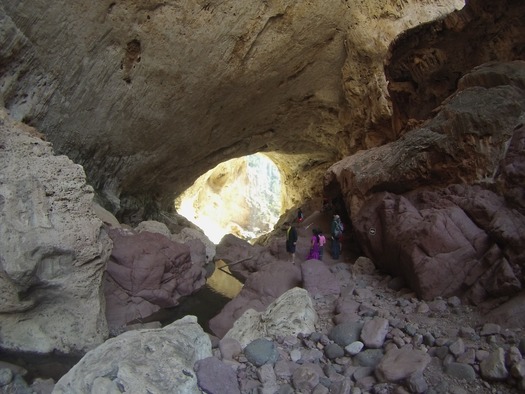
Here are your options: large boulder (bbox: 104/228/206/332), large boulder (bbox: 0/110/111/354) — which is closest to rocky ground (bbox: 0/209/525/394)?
large boulder (bbox: 0/110/111/354)

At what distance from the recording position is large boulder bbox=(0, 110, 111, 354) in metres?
5.07

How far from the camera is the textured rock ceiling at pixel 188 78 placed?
7.24m

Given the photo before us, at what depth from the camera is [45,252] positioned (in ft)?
17.2

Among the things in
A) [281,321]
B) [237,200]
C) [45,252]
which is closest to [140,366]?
[281,321]

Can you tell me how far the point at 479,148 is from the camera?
6188 mm

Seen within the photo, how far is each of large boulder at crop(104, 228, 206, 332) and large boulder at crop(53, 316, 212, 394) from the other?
10.3 ft

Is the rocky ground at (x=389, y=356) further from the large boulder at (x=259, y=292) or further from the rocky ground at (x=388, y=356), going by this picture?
the large boulder at (x=259, y=292)

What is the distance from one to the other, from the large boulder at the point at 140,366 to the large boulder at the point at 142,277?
10.3ft

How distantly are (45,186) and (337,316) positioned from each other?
4689mm

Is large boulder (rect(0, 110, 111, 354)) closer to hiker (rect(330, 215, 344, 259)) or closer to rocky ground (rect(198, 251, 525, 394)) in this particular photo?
rocky ground (rect(198, 251, 525, 394))

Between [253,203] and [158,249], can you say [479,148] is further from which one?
[253,203]

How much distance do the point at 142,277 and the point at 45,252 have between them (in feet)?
8.52

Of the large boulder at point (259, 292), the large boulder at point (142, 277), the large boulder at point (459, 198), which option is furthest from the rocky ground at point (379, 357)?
the large boulder at point (142, 277)

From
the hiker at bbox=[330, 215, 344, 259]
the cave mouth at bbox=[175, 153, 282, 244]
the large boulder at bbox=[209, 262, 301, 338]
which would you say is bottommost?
the cave mouth at bbox=[175, 153, 282, 244]
